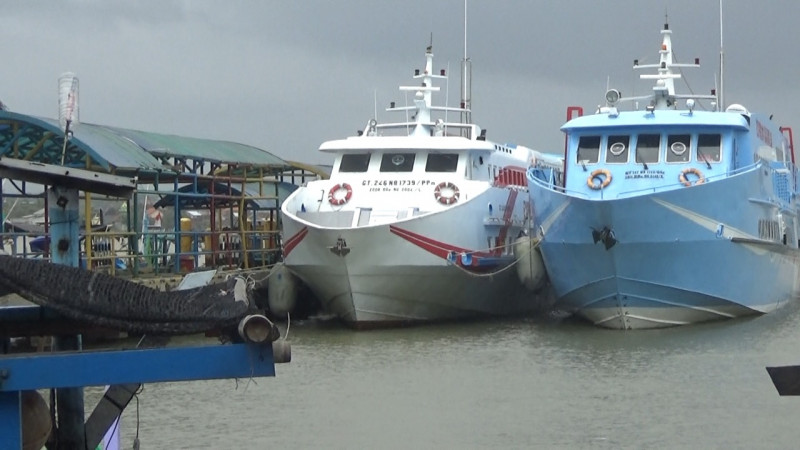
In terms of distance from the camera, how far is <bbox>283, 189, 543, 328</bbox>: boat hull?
24453 mm

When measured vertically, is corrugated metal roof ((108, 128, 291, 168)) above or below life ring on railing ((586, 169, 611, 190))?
above

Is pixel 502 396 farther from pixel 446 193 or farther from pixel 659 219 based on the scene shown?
pixel 446 193

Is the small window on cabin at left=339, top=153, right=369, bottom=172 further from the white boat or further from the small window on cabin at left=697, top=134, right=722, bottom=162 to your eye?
the small window on cabin at left=697, top=134, right=722, bottom=162

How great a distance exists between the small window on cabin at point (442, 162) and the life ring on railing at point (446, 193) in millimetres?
1079

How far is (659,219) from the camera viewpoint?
74.2ft

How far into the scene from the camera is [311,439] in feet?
45.6

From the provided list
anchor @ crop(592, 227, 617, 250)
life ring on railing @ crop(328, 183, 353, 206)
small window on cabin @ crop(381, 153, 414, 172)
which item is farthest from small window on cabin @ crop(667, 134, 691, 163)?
life ring on railing @ crop(328, 183, 353, 206)

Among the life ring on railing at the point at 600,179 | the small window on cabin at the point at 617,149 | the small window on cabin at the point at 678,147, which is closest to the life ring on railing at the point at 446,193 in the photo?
the life ring on railing at the point at 600,179

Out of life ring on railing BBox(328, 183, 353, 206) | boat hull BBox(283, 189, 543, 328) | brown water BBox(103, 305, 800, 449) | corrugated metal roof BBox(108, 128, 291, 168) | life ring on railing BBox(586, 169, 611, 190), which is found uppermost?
corrugated metal roof BBox(108, 128, 291, 168)

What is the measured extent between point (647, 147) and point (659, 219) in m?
2.32

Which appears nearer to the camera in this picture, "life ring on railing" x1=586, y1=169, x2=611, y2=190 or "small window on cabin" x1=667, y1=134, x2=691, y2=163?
"life ring on railing" x1=586, y1=169, x2=611, y2=190

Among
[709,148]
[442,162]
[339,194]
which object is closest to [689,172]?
[709,148]

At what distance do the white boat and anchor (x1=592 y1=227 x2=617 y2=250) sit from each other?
3273mm

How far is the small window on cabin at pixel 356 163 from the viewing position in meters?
27.2
